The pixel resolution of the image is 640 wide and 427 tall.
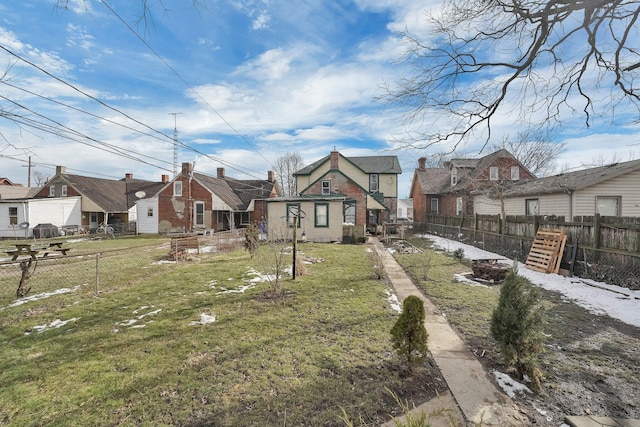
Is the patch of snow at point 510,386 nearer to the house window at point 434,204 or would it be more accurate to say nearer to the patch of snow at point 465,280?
the patch of snow at point 465,280

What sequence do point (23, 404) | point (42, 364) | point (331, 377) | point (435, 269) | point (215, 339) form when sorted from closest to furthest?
point (23, 404)
point (331, 377)
point (42, 364)
point (215, 339)
point (435, 269)

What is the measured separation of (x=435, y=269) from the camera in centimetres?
1081

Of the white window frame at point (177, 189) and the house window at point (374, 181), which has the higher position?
the house window at point (374, 181)

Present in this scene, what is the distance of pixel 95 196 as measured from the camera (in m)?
28.5

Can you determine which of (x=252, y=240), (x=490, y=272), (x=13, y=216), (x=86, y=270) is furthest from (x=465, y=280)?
(x=13, y=216)

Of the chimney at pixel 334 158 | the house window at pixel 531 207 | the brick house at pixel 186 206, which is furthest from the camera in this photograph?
Answer: the chimney at pixel 334 158

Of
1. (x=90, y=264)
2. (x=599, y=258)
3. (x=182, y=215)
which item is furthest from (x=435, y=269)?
(x=182, y=215)

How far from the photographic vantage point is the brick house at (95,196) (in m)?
27.4

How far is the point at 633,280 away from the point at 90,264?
718 inches

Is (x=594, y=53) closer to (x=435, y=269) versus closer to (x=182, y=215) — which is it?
(x=435, y=269)

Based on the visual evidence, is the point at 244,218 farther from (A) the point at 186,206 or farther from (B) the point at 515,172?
(B) the point at 515,172

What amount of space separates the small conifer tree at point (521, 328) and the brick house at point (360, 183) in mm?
18625

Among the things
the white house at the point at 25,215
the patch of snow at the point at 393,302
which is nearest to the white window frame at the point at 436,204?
the patch of snow at the point at 393,302

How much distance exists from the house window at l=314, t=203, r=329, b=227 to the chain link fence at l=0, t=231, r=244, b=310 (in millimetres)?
6172
